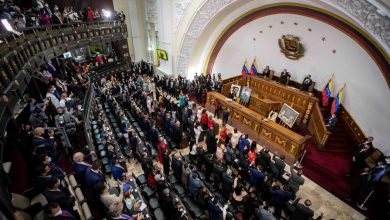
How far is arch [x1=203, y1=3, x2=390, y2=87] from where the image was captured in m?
7.94

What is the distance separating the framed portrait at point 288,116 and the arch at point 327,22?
134 inches

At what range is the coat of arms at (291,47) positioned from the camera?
10977mm

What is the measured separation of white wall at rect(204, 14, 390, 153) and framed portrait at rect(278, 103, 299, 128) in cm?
288

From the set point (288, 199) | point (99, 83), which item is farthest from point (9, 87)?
point (99, 83)

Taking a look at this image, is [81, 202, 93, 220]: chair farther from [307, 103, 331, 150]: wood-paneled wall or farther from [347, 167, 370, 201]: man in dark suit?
[307, 103, 331, 150]: wood-paneled wall

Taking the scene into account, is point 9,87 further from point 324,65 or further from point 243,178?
point 324,65

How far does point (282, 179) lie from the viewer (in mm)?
6453

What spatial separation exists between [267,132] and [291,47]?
559 centimetres

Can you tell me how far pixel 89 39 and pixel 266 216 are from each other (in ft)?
42.1

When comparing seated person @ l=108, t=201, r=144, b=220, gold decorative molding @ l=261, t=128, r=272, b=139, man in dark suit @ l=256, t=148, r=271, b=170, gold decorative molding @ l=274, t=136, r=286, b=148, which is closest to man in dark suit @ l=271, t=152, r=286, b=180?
man in dark suit @ l=256, t=148, r=271, b=170

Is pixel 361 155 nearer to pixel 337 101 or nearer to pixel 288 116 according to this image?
pixel 288 116

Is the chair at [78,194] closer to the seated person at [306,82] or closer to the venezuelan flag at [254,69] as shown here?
the seated person at [306,82]

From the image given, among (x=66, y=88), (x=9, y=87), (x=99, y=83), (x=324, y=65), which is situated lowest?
(x=99, y=83)

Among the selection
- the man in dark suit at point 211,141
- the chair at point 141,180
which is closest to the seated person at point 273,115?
the man in dark suit at point 211,141
